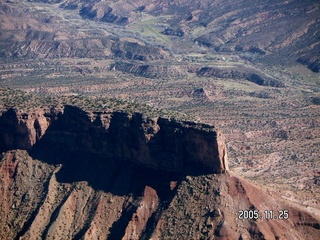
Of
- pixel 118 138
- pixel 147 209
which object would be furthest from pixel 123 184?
pixel 118 138

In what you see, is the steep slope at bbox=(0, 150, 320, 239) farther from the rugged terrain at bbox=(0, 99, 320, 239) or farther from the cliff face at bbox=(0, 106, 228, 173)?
the cliff face at bbox=(0, 106, 228, 173)

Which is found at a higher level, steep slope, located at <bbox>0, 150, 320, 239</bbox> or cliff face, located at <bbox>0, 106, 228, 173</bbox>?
cliff face, located at <bbox>0, 106, 228, 173</bbox>

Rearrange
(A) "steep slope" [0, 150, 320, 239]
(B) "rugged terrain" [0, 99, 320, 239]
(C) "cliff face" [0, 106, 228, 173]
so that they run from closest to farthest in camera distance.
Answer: (A) "steep slope" [0, 150, 320, 239]
(B) "rugged terrain" [0, 99, 320, 239]
(C) "cliff face" [0, 106, 228, 173]

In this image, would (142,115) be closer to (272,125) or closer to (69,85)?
(272,125)

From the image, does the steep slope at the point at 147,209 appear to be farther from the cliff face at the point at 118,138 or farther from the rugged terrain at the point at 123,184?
the cliff face at the point at 118,138

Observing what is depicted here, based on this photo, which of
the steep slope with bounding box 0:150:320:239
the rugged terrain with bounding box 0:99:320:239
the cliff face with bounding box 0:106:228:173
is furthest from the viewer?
the cliff face with bounding box 0:106:228:173

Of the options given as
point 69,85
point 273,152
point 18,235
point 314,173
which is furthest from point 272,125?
point 18,235

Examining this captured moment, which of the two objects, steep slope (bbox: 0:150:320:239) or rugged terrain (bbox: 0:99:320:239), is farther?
rugged terrain (bbox: 0:99:320:239)

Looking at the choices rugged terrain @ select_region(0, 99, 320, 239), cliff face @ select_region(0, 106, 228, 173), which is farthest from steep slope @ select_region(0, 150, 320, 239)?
cliff face @ select_region(0, 106, 228, 173)

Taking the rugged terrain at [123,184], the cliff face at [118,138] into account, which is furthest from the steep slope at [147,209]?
the cliff face at [118,138]
